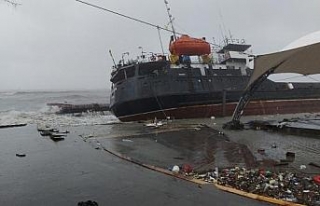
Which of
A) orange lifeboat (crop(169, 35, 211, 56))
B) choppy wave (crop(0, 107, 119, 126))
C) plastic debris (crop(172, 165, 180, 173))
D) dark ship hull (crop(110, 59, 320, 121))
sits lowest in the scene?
plastic debris (crop(172, 165, 180, 173))

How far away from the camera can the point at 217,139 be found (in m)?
13.5

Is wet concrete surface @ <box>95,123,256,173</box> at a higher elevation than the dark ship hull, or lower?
lower

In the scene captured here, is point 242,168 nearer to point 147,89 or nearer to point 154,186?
point 154,186

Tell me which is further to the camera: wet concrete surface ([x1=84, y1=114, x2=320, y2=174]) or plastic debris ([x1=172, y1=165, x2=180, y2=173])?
wet concrete surface ([x1=84, y1=114, x2=320, y2=174])

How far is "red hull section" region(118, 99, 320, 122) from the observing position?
26250 millimetres

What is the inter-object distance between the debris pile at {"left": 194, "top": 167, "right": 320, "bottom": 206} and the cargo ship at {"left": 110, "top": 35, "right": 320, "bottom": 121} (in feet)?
59.1

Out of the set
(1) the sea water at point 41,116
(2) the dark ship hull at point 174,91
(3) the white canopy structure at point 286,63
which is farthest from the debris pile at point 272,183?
(1) the sea water at point 41,116

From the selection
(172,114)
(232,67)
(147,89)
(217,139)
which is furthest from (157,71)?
(217,139)

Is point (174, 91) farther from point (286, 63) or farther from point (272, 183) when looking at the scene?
point (272, 183)

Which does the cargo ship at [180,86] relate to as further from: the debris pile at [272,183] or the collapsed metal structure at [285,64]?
the debris pile at [272,183]

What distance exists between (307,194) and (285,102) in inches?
1141

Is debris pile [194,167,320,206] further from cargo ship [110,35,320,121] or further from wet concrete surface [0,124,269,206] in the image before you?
cargo ship [110,35,320,121]

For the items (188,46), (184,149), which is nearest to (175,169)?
(184,149)

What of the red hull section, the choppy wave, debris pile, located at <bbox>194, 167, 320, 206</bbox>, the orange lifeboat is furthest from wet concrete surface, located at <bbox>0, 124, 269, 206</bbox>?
the orange lifeboat
